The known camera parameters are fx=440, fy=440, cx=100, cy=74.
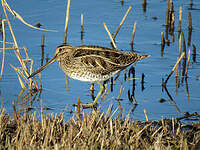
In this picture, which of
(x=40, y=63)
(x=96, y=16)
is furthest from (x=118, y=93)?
(x=96, y=16)

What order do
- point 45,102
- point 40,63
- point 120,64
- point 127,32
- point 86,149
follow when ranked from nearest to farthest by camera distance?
1. point 86,149
2. point 45,102
3. point 120,64
4. point 40,63
5. point 127,32

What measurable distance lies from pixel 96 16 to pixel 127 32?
90 centimetres

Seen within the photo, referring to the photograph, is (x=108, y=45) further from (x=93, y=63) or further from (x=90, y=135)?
(x=90, y=135)

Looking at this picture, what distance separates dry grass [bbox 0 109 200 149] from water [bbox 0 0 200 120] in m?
0.48

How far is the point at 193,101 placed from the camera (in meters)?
6.06

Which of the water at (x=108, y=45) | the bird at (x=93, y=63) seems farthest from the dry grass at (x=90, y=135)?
the bird at (x=93, y=63)

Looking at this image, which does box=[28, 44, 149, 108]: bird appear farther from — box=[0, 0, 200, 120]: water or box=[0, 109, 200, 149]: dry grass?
box=[0, 109, 200, 149]: dry grass

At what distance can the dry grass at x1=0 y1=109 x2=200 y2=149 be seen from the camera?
4.05 meters

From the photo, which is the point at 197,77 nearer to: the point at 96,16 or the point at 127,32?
the point at 127,32

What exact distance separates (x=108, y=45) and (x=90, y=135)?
148 inches

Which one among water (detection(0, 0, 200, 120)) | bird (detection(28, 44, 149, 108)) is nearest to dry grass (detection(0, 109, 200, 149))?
water (detection(0, 0, 200, 120))

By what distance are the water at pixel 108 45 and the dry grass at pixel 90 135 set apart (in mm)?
481

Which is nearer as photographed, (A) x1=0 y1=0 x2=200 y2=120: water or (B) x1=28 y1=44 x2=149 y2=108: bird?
(A) x1=0 y1=0 x2=200 y2=120: water

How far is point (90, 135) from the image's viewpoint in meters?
4.30
